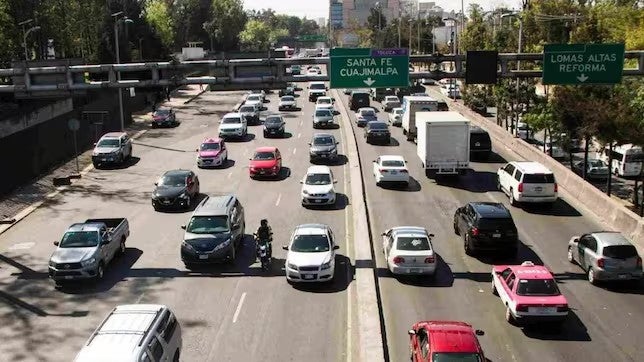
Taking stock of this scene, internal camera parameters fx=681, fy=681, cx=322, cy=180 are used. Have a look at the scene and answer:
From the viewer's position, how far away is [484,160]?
4306 cm

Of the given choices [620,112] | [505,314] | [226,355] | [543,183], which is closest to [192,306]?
[226,355]

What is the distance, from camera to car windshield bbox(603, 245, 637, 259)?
856 inches

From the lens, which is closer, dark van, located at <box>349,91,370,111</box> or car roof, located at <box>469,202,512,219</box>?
car roof, located at <box>469,202,512,219</box>

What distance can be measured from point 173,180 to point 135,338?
19360 mm

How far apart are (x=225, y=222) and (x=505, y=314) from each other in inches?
403

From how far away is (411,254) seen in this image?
22172 millimetres

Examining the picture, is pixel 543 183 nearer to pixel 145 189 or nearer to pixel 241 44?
pixel 145 189

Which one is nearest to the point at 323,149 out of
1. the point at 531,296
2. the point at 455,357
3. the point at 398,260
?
the point at 398,260

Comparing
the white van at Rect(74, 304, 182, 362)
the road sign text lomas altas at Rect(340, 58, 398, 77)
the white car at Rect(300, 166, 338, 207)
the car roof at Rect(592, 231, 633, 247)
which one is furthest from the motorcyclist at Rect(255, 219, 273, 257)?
the car roof at Rect(592, 231, 633, 247)

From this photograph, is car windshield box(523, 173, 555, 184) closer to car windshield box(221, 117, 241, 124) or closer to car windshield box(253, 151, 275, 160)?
car windshield box(253, 151, 275, 160)

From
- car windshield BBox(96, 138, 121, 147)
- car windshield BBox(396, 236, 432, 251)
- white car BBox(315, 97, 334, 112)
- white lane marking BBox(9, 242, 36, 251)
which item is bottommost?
white lane marking BBox(9, 242, 36, 251)

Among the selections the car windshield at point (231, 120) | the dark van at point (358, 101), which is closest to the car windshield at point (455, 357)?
the car windshield at point (231, 120)

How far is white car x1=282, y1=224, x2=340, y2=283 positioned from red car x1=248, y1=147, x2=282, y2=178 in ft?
48.5

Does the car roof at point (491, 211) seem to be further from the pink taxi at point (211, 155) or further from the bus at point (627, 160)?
the bus at point (627, 160)
